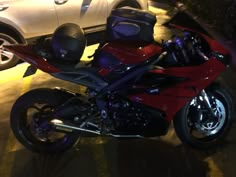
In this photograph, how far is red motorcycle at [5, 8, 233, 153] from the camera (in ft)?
15.4

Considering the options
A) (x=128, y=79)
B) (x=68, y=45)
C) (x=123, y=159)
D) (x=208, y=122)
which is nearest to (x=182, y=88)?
(x=128, y=79)

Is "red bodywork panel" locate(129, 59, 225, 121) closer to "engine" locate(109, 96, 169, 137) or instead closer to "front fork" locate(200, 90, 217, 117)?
"engine" locate(109, 96, 169, 137)

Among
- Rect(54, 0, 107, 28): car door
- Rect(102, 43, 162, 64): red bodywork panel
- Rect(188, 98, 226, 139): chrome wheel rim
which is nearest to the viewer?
Rect(102, 43, 162, 64): red bodywork panel

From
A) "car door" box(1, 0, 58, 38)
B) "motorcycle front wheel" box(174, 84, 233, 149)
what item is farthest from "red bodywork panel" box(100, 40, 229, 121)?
"car door" box(1, 0, 58, 38)

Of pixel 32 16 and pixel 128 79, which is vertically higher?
pixel 128 79

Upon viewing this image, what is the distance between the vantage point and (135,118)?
4914 millimetres

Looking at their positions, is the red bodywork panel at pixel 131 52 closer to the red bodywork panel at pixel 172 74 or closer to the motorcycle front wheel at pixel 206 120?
the red bodywork panel at pixel 172 74

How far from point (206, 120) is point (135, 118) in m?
0.86

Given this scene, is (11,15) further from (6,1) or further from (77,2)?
(77,2)

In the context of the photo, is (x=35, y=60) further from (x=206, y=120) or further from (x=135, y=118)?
(x=206, y=120)

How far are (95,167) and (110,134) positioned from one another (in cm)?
42

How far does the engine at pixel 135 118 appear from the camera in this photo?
4867 millimetres

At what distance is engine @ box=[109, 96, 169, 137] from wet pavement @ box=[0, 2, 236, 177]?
0.38 m

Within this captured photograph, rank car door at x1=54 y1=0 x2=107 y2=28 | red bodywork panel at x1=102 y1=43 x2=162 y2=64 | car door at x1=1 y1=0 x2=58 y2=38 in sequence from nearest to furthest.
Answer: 1. red bodywork panel at x1=102 y1=43 x2=162 y2=64
2. car door at x1=1 y1=0 x2=58 y2=38
3. car door at x1=54 y1=0 x2=107 y2=28
